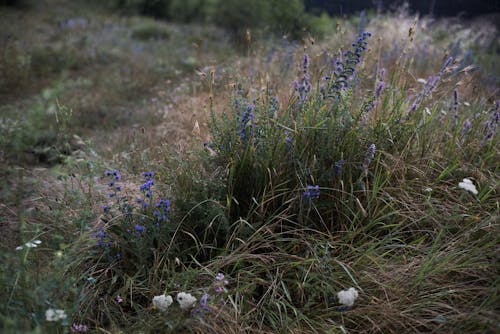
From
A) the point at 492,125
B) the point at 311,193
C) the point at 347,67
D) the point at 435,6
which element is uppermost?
the point at 435,6

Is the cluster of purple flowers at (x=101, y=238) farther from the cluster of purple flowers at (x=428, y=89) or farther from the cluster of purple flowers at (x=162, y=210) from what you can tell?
the cluster of purple flowers at (x=428, y=89)

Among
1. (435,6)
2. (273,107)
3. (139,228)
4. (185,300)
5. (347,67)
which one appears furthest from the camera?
(435,6)

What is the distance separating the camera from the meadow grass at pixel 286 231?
1819mm

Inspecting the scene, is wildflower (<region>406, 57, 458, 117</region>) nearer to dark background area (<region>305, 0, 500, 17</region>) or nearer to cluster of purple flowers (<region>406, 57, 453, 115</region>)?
cluster of purple flowers (<region>406, 57, 453, 115</region>)

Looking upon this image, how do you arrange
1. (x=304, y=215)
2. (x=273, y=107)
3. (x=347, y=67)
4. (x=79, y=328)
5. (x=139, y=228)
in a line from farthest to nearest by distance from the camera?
(x=273, y=107) < (x=347, y=67) < (x=304, y=215) < (x=139, y=228) < (x=79, y=328)

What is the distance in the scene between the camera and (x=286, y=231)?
230 centimetres

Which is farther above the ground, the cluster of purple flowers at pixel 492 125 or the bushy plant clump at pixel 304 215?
the cluster of purple flowers at pixel 492 125

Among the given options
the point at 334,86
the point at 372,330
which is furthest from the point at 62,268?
the point at 334,86

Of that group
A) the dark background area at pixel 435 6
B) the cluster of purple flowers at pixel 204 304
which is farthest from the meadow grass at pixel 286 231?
the dark background area at pixel 435 6

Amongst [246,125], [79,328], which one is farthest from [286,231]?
[79,328]


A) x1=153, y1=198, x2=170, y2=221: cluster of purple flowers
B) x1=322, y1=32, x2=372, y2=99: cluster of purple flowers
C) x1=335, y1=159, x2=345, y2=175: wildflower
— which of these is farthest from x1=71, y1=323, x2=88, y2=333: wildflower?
x1=322, y1=32, x2=372, y2=99: cluster of purple flowers

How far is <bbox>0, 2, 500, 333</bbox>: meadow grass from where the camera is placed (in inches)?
71.6

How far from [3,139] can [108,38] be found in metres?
4.82

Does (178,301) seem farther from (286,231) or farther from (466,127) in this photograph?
(466,127)
